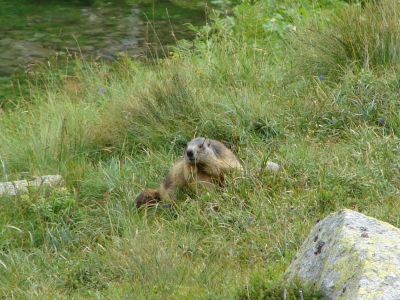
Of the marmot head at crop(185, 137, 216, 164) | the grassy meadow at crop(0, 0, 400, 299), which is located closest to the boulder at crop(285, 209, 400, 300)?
the grassy meadow at crop(0, 0, 400, 299)

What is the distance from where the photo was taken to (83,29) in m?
12.0

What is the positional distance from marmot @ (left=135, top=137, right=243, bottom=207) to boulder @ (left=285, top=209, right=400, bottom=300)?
2.22 metres

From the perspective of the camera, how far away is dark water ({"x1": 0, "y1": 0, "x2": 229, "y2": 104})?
10.7 meters

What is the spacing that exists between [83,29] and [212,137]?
6.41m

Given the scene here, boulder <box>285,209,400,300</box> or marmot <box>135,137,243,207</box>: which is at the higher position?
boulder <box>285,209,400,300</box>

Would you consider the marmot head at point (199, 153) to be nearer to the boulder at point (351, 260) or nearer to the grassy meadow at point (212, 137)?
the grassy meadow at point (212, 137)

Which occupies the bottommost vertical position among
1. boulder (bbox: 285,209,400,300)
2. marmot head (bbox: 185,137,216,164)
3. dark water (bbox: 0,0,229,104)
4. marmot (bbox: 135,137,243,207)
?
dark water (bbox: 0,0,229,104)

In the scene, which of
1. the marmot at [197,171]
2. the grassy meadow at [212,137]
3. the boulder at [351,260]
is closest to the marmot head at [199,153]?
the marmot at [197,171]

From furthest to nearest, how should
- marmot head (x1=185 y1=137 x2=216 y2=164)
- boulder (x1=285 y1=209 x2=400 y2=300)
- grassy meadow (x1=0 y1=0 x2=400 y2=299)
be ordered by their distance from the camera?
marmot head (x1=185 y1=137 x2=216 y2=164), grassy meadow (x1=0 y1=0 x2=400 y2=299), boulder (x1=285 y1=209 x2=400 y2=300)

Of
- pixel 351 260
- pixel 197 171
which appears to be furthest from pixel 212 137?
pixel 351 260

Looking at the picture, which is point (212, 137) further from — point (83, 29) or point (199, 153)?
point (83, 29)

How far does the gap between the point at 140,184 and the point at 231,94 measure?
4.87ft

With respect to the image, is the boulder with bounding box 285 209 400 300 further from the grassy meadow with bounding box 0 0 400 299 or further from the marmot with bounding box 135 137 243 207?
the marmot with bounding box 135 137 243 207

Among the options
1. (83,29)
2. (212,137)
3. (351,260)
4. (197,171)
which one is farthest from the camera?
(83,29)
